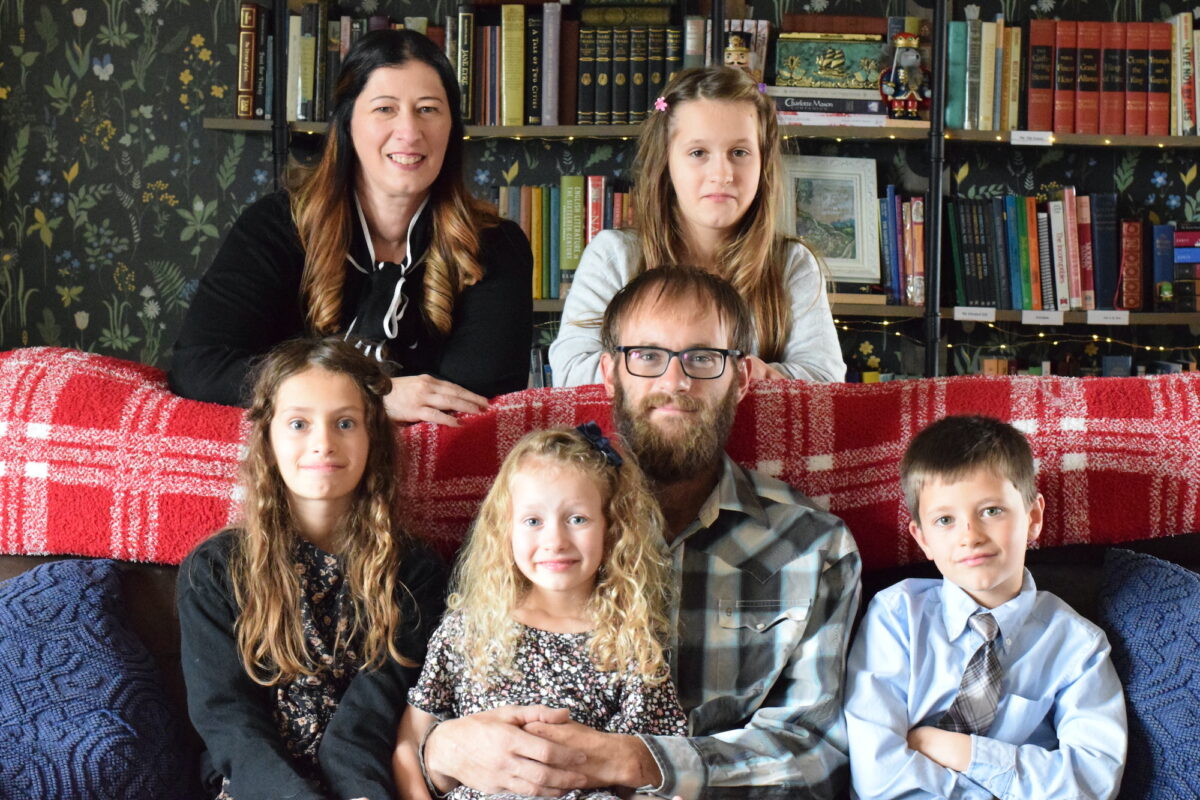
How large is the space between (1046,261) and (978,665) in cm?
200

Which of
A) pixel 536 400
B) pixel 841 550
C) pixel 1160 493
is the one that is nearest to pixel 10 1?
pixel 536 400

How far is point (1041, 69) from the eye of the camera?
3230mm

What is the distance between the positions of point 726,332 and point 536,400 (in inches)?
12.9

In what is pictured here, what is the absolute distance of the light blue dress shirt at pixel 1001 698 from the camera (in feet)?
4.83

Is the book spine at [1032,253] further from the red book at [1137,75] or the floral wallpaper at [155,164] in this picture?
the red book at [1137,75]

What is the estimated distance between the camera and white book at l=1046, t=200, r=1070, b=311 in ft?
10.7

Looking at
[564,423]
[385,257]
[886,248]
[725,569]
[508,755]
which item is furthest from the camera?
[886,248]

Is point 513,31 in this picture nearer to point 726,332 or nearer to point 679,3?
point 679,3

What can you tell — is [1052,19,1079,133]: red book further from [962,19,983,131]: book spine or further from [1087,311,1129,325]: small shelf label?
[1087,311,1129,325]: small shelf label

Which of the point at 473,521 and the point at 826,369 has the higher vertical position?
the point at 826,369

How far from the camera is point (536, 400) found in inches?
71.6

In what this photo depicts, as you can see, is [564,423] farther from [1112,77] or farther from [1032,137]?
[1112,77]

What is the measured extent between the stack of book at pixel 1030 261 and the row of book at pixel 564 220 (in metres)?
0.92

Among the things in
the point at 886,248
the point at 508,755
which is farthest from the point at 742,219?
the point at 886,248
